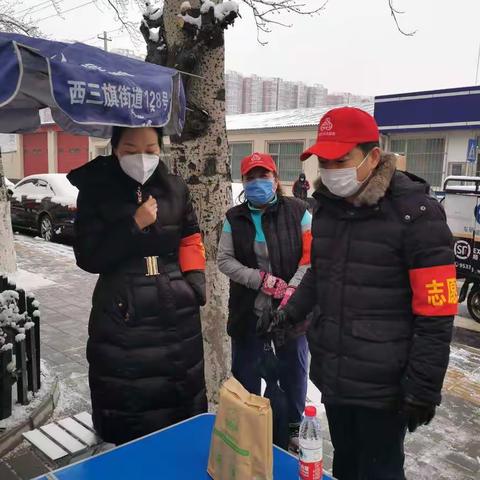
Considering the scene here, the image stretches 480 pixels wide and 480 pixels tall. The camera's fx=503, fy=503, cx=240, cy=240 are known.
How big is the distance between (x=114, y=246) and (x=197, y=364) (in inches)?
28.8

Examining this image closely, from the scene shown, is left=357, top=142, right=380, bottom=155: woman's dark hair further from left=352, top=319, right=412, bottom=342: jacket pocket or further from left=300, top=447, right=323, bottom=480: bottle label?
left=300, top=447, right=323, bottom=480: bottle label

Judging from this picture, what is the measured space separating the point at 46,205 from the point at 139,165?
1014 centimetres

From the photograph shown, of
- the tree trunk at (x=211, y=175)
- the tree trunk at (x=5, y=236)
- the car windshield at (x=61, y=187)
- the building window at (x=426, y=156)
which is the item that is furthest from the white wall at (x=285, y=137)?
the tree trunk at (x=211, y=175)

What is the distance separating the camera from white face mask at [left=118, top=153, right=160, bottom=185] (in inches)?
91.5

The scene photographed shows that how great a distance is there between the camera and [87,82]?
2.01 metres

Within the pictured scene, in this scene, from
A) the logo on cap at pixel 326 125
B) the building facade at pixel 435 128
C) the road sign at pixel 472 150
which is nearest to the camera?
the logo on cap at pixel 326 125

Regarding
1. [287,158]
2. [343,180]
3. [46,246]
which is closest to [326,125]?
[343,180]

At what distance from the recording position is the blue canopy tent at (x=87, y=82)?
74.4 inches

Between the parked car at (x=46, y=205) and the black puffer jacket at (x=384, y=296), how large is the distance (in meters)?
9.79

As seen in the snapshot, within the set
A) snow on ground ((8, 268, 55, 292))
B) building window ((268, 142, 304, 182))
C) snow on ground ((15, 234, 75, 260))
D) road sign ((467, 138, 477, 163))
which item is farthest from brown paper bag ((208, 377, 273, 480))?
building window ((268, 142, 304, 182))

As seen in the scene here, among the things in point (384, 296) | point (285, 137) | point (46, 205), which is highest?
point (285, 137)

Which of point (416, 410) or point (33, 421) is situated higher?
point (416, 410)

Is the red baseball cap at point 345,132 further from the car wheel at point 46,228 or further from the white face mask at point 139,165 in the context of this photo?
the car wheel at point 46,228

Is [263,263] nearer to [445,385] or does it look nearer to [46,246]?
[445,385]
